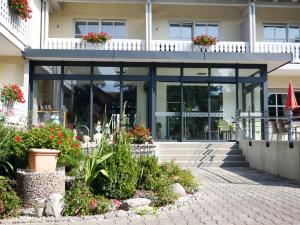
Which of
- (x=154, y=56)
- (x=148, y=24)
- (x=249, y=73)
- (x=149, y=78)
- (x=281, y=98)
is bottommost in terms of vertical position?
(x=281, y=98)

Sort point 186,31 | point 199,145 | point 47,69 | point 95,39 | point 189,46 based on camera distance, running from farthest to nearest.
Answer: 1. point 186,31
2. point 189,46
3. point 95,39
4. point 47,69
5. point 199,145

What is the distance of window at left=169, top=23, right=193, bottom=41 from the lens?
1831 centimetres

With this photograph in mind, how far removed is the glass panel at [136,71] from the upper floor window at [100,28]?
Result: 276 centimetres

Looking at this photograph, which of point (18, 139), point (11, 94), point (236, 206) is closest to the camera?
point (236, 206)

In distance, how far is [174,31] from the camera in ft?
60.4

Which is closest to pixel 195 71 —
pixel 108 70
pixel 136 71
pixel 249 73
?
pixel 249 73

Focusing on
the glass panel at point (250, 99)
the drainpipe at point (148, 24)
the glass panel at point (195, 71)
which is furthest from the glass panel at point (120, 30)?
the glass panel at point (250, 99)

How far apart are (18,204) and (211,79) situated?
11.5 metres

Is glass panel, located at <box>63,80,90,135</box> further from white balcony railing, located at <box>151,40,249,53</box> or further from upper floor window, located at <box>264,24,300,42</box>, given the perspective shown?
upper floor window, located at <box>264,24,300,42</box>

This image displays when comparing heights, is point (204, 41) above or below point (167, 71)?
above

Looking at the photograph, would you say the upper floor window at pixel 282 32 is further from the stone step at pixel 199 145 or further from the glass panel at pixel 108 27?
the glass panel at pixel 108 27

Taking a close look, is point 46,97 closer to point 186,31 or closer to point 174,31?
point 174,31

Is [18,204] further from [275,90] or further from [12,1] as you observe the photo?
[275,90]

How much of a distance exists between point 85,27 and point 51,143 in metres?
11.9
